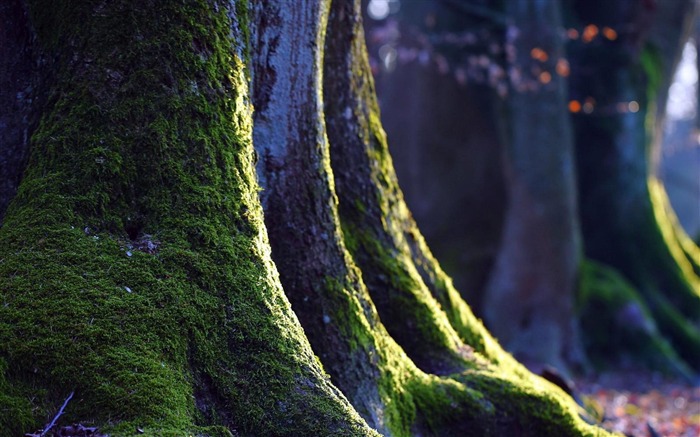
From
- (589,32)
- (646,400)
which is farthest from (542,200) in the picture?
(646,400)

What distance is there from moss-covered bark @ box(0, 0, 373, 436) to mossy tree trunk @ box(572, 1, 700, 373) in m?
9.23

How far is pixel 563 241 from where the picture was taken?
10.8 m

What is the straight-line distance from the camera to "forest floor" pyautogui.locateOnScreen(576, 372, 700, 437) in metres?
8.06

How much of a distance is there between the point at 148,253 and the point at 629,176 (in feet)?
33.2

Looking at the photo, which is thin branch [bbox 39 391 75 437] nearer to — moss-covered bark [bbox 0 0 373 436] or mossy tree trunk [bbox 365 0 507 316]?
moss-covered bark [bbox 0 0 373 436]

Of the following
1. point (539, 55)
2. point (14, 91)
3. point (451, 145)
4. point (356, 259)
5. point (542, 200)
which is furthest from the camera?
point (451, 145)

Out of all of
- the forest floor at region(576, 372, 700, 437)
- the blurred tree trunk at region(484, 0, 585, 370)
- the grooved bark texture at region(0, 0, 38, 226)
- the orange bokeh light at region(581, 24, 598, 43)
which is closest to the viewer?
the grooved bark texture at region(0, 0, 38, 226)

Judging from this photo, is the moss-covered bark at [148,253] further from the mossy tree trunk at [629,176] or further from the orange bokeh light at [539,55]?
the mossy tree trunk at [629,176]

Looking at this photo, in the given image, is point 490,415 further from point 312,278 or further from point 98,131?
point 98,131

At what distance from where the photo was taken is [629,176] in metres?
12.2

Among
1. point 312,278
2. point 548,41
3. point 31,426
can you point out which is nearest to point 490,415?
point 312,278

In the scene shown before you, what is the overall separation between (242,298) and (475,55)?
980 cm

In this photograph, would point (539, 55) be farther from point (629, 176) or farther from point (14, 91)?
point (14, 91)

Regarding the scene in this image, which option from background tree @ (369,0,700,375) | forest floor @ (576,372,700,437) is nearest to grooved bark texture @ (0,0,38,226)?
forest floor @ (576,372,700,437)
